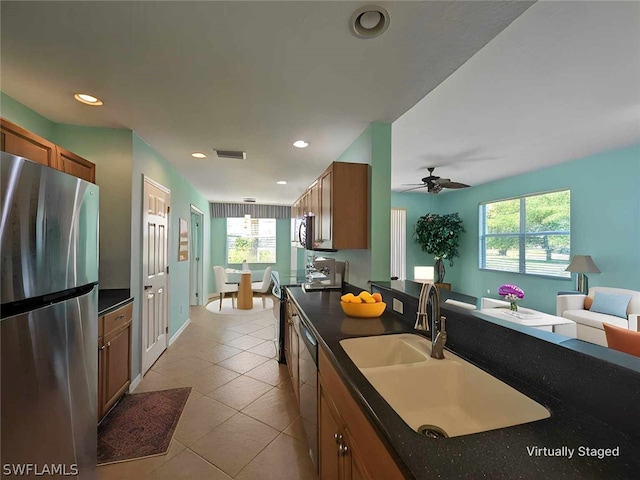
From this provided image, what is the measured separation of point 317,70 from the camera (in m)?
1.65

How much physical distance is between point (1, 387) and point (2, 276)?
0.39m

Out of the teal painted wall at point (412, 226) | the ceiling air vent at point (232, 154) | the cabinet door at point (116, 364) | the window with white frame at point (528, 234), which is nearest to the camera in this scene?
the cabinet door at point (116, 364)

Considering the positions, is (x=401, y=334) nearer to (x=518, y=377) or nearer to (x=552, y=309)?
(x=518, y=377)

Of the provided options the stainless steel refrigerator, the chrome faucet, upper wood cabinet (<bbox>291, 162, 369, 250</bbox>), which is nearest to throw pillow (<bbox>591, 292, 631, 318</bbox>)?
upper wood cabinet (<bbox>291, 162, 369, 250</bbox>)

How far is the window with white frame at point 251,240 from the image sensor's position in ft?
24.7

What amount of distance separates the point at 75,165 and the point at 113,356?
5.12 feet

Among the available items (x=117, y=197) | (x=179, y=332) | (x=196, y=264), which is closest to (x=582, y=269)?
(x=117, y=197)

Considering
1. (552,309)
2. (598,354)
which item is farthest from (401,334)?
(552,309)

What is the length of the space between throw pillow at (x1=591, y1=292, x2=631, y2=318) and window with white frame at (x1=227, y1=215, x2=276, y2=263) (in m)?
6.53

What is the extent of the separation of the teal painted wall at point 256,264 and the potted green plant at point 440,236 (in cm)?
368

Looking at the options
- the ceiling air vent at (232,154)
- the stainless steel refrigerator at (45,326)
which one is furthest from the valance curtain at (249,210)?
the stainless steel refrigerator at (45,326)

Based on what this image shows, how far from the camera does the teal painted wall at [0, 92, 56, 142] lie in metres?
1.95

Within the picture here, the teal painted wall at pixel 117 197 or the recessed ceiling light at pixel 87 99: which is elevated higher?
the recessed ceiling light at pixel 87 99

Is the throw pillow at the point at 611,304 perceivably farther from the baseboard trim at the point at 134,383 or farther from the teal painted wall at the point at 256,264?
the teal painted wall at the point at 256,264
